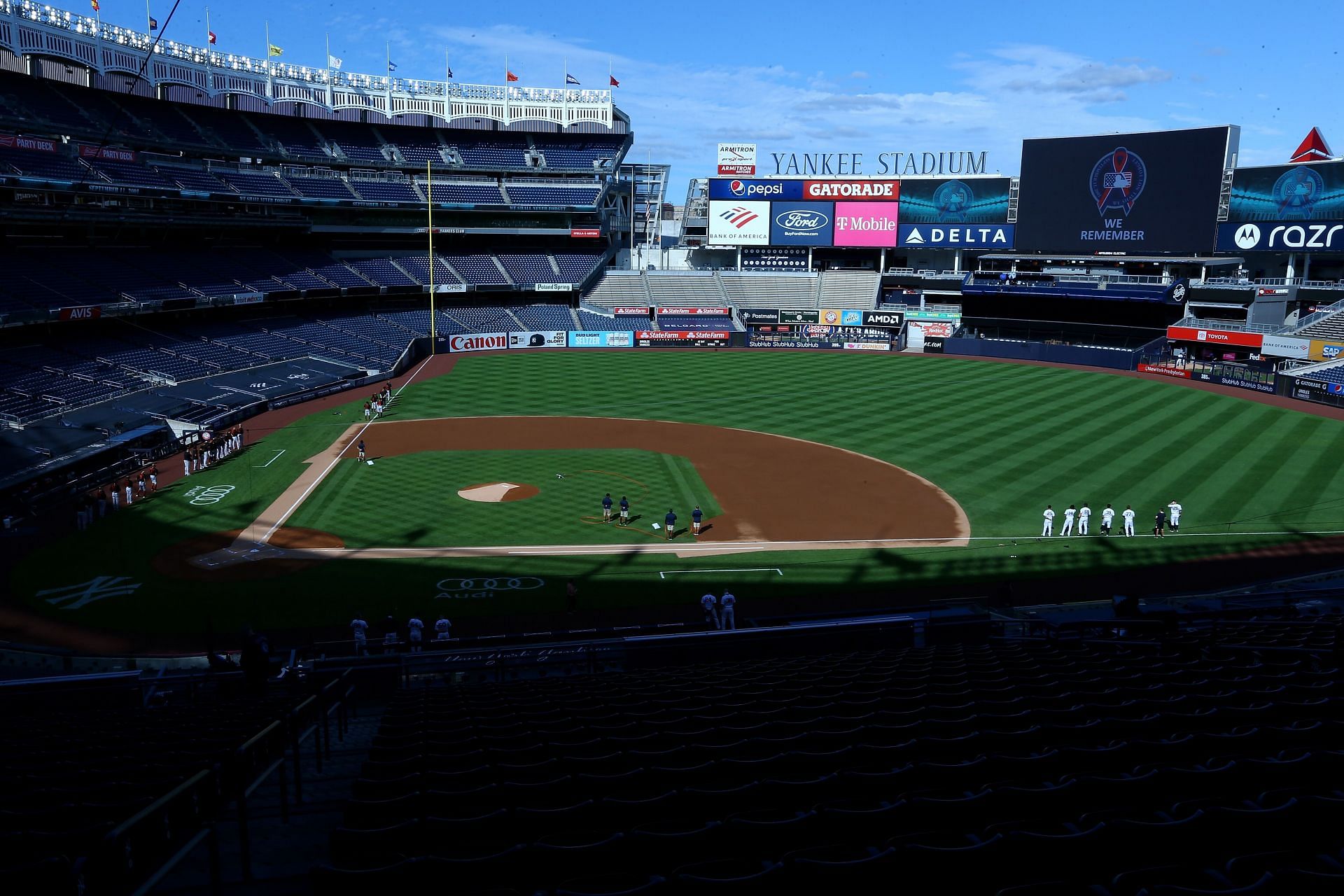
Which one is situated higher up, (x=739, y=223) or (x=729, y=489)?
(x=739, y=223)

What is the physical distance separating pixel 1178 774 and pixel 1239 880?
1.81 m

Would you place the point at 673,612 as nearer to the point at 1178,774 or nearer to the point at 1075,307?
the point at 1178,774

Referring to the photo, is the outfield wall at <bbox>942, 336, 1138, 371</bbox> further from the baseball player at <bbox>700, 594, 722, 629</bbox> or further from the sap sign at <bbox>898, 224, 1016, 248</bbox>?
the baseball player at <bbox>700, 594, 722, 629</bbox>

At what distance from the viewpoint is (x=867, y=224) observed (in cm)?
8800

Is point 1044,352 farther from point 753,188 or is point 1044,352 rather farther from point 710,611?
point 710,611

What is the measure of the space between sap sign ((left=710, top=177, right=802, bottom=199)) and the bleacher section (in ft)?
275

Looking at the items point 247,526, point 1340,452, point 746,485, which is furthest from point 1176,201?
point 247,526

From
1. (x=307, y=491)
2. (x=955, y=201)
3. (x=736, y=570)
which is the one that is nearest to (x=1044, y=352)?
(x=955, y=201)

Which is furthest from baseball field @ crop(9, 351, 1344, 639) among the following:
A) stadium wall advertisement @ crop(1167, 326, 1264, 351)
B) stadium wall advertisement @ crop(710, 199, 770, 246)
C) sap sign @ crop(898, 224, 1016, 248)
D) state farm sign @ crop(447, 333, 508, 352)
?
stadium wall advertisement @ crop(710, 199, 770, 246)

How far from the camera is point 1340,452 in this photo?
38.8 m

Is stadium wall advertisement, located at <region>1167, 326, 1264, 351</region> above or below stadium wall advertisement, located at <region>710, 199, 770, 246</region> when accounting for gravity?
below

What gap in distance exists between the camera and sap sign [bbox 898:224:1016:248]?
3194 inches

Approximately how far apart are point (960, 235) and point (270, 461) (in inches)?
2639

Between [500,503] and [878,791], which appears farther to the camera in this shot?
[500,503]
